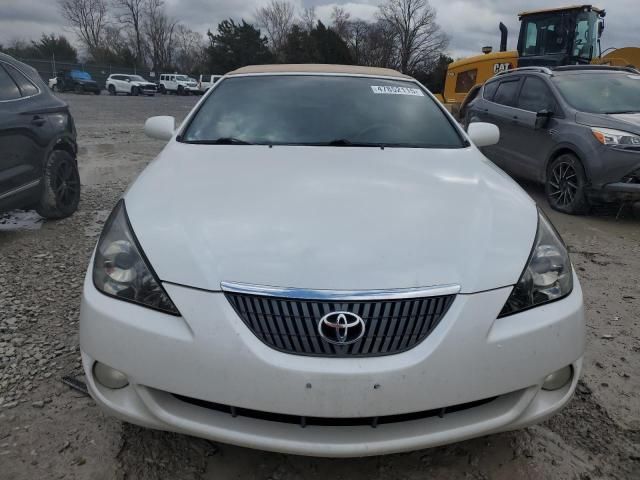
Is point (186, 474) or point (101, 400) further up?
point (101, 400)

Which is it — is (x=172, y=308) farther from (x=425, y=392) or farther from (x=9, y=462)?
(x=9, y=462)

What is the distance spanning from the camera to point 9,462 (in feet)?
5.91

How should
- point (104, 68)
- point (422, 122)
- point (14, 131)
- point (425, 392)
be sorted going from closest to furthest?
point (425, 392), point (422, 122), point (14, 131), point (104, 68)

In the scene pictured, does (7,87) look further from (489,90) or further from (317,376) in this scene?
(489,90)

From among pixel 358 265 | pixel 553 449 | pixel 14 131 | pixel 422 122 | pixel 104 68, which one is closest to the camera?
pixel 358 265

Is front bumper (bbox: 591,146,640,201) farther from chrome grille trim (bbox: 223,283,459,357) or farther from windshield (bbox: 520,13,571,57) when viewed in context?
windshield (bbox: 520,13,571,57)

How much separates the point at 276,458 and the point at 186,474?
1.06ft

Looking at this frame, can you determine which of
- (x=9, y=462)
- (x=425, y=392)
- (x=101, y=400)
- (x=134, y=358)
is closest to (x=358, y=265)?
(x=425, y=392)

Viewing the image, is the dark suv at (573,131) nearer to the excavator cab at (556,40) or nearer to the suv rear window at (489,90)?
the suv rear window at (489,90)

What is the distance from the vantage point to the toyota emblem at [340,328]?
1.46 m

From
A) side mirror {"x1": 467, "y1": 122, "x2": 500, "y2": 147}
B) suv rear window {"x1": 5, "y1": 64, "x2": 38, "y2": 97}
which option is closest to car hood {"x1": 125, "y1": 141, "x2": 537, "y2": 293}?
side mirror {"x1": 467, "y1": 122, "x2": 500, "y2": 147}

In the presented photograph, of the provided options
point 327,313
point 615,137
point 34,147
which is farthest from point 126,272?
point 615,137

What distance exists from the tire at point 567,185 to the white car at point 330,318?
3.76 meters

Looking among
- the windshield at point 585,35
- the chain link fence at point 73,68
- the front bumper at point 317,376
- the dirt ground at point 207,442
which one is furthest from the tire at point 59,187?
the chain link fence at point 73,68
